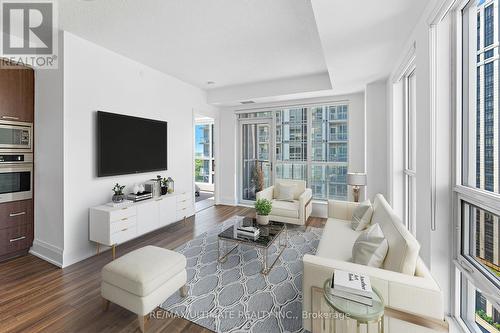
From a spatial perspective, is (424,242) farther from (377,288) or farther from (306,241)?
(306,241)

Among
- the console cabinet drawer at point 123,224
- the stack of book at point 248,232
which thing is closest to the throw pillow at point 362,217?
the stack of book at point 248,232

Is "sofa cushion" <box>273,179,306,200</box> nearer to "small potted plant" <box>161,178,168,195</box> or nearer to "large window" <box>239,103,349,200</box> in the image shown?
"large window" <box>239,103,349,200</box>

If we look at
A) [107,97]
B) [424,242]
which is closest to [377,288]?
[424,242]

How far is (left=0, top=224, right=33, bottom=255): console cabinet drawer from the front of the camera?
9.18 feet

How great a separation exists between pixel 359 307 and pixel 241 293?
50.5 inches

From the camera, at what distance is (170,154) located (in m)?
4.38

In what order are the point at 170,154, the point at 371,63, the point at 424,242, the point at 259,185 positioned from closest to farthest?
the point at 424,242 < the point at 371,63 < the point at 170,154 < the point at 259,185

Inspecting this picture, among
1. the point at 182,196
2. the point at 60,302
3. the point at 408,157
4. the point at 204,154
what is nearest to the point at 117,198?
the point at 182,196

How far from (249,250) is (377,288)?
77.2 inches

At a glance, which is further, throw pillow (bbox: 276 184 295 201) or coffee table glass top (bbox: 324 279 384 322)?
throw pillow (bbox: 276 184 295 201)

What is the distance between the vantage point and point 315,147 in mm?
5039

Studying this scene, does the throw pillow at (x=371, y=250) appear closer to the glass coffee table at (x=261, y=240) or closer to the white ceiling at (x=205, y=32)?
the glass coffee table at (x=261, y=240)

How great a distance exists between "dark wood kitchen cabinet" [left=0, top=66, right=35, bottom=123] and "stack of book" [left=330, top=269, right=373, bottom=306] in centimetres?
403

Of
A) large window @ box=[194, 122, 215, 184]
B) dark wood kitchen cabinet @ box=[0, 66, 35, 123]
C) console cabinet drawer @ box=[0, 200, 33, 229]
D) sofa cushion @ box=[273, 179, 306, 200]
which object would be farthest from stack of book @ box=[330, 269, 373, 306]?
large window @ box=[194, 122, 215, 184]
